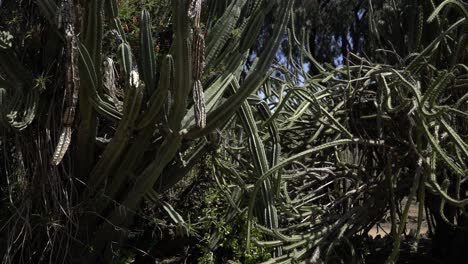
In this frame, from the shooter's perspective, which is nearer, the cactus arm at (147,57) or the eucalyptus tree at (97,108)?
the eucalyptus tree at (97,108)

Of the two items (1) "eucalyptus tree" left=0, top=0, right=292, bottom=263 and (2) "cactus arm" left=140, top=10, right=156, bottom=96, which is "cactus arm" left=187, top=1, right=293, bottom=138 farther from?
(2) "cactus arm" left=140, top=10, right=156, bottom=96

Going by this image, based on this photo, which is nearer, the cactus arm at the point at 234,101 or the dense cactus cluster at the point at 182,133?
the dense cactus cluster at the point at 182,133

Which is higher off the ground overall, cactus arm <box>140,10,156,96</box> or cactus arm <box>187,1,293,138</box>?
cactus arm <box>140,10,156,96</box>

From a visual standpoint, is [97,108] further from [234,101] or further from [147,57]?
[234,101]

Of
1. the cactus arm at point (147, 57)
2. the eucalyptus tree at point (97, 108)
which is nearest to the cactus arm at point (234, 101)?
the eucalyptus tree at point (97, 108)

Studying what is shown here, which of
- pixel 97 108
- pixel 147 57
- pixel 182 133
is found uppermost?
pixel 147 57

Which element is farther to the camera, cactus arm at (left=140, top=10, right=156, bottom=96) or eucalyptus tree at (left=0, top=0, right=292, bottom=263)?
cactus arm at (left=140, top=10, right=156, bottom=96)

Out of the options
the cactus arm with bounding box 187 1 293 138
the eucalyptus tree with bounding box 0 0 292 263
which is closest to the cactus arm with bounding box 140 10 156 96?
the eucalyptus tree with bounding box 0 0 292 263

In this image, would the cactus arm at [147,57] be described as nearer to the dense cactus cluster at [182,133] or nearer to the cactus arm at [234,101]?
the dense cactus cluster at [182,133]

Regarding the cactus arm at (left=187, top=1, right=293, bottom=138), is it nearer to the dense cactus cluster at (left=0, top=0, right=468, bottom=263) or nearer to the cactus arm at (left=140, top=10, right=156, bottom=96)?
the dense cactus cluster at (left=0, top=0, right=468, bottom=263)

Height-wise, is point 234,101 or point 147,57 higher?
point 147,57

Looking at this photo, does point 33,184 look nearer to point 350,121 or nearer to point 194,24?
point 194,24

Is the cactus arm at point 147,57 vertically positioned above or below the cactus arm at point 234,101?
above

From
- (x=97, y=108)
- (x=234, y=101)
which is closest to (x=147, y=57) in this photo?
(x=97, y=108)
